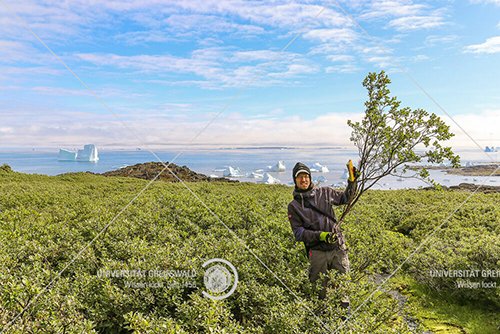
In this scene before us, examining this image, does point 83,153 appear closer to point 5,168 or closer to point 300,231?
point 5,168

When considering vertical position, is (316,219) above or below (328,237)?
above

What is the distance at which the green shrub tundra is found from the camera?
416 centimetres

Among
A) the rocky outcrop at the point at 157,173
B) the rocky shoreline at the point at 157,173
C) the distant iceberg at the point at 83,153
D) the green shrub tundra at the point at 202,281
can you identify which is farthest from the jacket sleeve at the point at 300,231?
the distant iceberg at the point at 83,153

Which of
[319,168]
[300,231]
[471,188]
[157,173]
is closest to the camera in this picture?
[300,231]

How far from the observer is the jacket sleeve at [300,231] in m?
5.41

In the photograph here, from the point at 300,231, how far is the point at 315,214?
48 centimetres

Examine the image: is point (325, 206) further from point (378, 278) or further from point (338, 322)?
point (378, 278)

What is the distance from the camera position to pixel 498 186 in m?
18.5

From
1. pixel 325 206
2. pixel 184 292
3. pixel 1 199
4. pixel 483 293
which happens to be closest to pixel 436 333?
pixel 483 293

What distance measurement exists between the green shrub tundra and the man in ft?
1.28

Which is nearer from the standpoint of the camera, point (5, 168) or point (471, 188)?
point (471, 188)

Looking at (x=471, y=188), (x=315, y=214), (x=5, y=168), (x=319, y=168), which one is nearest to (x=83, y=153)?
(x=5, y=168)

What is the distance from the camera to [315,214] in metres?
5.69

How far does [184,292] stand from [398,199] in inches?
544
